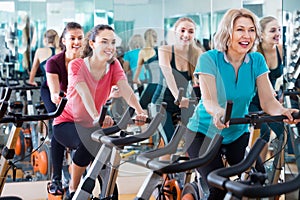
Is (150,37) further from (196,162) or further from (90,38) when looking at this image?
(196,162)

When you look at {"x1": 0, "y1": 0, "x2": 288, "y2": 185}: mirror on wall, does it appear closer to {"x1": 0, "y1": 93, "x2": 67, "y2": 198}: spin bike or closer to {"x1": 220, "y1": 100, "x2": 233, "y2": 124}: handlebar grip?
{"x1": 0, "y1": 93, "x2": 67, "y2": 198}: spin bike

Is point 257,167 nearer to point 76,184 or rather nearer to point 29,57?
point 76,184

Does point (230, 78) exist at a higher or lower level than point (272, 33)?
lower

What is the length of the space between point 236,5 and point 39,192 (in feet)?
8.23

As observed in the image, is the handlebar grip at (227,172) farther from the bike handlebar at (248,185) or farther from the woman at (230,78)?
the woman at (230,78)

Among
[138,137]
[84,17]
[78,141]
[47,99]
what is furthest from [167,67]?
[84,17]

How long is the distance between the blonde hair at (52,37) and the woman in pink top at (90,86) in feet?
6.28

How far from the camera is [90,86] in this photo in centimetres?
395

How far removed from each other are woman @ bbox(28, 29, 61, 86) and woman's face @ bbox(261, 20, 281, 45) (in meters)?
1.98

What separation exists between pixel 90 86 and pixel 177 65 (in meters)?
0.85

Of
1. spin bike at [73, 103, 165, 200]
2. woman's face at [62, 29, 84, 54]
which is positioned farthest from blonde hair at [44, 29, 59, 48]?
spin bike at [73, 103, 165, 200]

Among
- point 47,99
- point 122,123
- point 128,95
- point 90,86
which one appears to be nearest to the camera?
point 122,123

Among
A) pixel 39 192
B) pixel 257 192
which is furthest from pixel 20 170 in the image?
pixel 257 192

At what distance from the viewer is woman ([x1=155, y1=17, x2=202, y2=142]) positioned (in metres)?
4.22
